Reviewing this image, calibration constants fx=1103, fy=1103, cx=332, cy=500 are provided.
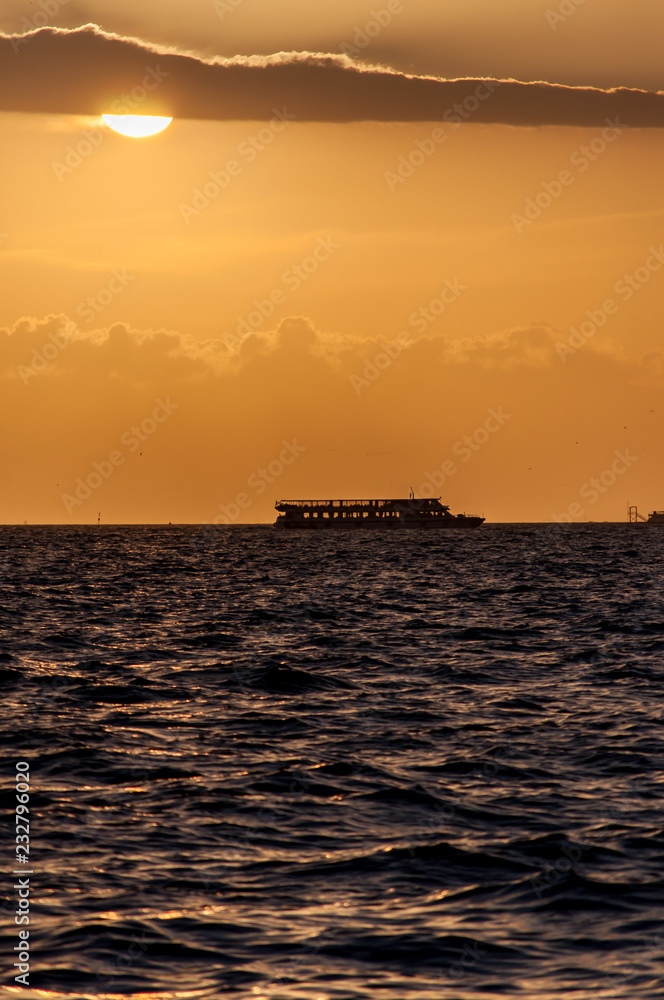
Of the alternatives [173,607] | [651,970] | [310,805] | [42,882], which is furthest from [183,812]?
[173,607]

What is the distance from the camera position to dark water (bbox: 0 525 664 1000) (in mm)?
10617

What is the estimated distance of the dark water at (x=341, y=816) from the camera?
34.8 feet

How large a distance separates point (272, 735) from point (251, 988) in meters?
11.3

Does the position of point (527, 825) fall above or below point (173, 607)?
below

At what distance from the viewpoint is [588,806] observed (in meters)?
16.0

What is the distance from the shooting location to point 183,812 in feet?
51.4

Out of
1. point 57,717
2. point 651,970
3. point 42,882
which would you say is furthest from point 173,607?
point 651,970

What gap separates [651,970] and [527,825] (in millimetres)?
4846

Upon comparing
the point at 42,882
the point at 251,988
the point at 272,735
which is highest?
the point at 272,735

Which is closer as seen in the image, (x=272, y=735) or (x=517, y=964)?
(x=517, y=964)

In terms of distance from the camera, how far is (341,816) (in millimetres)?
15664

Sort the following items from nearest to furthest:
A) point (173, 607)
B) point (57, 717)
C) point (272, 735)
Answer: point (272, 735)
point (57, 717)
point (173, 607)

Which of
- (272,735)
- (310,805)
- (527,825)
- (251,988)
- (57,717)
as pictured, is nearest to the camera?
(251,988)

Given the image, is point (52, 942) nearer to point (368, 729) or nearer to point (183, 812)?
point (183, 812)
